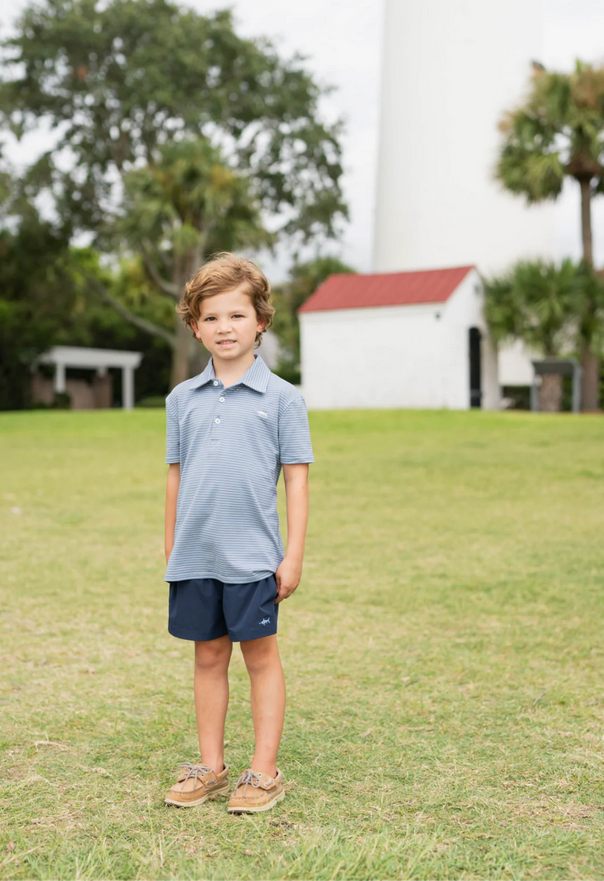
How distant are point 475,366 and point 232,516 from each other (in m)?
22.0

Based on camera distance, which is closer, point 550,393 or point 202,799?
point 202,799

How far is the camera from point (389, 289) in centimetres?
Result: 2334

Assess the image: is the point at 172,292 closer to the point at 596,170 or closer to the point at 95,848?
the point at 596,170

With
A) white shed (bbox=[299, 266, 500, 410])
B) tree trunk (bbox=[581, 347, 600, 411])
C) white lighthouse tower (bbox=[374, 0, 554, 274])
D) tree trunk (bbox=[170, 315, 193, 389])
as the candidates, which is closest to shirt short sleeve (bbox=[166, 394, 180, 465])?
white shed (bbox=[299, 266, 500, 410])

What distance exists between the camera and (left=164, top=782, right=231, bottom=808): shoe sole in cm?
227

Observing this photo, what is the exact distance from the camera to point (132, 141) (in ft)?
100

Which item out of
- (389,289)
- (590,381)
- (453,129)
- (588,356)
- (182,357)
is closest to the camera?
(590,381)

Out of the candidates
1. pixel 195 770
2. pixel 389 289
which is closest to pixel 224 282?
pixel 195 770

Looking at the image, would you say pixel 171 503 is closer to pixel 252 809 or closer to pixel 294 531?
pixel 294 531

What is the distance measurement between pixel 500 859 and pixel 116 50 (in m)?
30.5

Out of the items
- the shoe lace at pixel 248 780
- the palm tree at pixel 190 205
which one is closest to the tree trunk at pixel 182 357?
the palm tree at pixel 190 205

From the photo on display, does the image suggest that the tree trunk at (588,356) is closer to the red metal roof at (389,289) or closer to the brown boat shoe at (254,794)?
the red metal roof at (389,289)

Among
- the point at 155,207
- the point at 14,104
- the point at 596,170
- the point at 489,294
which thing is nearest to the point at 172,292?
the point at 155,207

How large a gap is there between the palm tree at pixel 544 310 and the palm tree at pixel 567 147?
417mm
